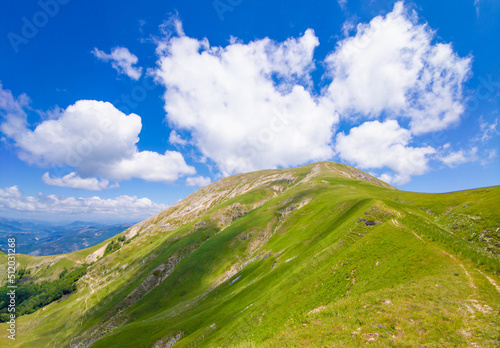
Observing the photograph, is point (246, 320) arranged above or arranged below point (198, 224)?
below

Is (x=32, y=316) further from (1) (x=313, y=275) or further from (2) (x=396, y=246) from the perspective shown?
(2) (x=396, y=246)

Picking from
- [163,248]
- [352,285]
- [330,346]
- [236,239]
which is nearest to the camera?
[330,346]

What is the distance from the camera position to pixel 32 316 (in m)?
176

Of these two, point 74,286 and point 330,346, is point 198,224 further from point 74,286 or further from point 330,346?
point 330,346

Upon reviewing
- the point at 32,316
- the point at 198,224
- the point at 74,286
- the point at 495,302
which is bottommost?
the point at 32,316

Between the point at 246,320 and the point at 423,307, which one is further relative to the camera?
the point at 246,320

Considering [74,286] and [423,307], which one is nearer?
[423,307]

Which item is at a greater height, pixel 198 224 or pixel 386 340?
pixel 198 224

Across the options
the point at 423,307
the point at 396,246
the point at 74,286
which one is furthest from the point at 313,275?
the point at 74,286

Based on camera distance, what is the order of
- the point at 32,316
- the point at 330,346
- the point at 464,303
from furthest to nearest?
the point at 32,316 → the point at 464,303 → the point at 330,346

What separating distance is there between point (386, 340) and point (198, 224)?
6924 inches

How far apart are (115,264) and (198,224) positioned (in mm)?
99470

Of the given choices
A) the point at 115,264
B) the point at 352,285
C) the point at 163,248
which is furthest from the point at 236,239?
the point at 115,264

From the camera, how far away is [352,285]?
104ft
